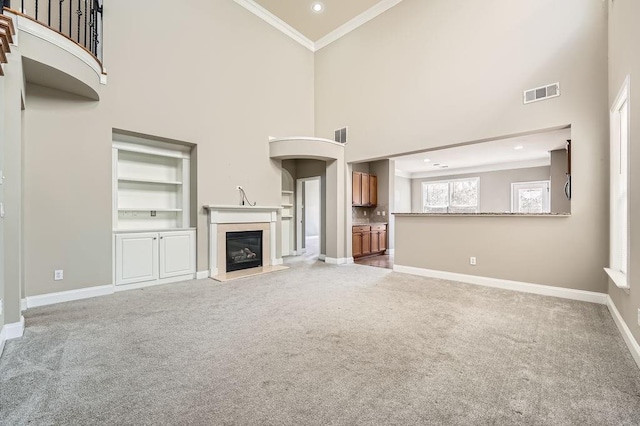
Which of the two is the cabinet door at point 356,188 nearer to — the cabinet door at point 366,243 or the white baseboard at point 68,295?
the cabinet door at point 366,243

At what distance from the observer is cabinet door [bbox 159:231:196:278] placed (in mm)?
4613

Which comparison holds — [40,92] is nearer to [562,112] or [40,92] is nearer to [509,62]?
[509,62]

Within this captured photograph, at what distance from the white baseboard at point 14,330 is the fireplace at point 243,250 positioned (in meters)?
2.97

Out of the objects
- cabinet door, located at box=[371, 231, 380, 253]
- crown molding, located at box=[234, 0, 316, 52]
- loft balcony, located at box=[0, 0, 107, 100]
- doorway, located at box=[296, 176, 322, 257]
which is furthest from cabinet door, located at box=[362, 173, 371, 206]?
loft balcony, located at box=[0, 0, 107, 100]

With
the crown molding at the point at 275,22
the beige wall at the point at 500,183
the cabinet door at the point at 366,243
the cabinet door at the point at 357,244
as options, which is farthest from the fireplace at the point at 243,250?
the beige wall at the point at 500,183

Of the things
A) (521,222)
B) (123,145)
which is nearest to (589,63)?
(521,222)

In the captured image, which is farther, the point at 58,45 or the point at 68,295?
the point at 68,295

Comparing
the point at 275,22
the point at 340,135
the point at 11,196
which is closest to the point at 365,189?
the point at 340,135

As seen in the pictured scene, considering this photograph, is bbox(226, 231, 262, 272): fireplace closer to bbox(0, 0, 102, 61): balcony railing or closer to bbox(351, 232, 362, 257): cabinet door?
bbox(351, 232, 362, 257): cabinet door

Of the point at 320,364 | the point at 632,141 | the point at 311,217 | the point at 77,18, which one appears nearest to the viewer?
the point at 320,364

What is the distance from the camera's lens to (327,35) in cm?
699

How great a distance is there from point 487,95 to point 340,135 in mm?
3089

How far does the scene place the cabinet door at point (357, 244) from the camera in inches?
273

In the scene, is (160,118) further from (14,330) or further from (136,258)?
(14,330)
